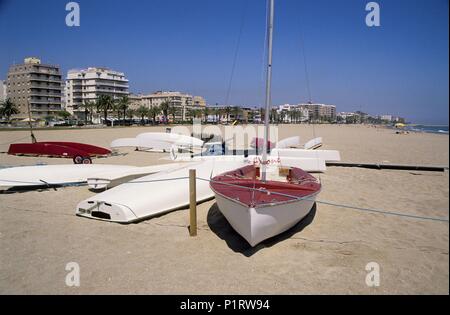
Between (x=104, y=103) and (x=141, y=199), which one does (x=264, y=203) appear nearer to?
(x=141, y=199)

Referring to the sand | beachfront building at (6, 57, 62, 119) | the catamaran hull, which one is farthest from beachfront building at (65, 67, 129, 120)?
the catamaran hull

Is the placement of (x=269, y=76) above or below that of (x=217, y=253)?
above

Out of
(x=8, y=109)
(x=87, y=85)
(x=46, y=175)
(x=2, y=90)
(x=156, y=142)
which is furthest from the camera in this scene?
(x=87, y=85)

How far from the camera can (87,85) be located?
99.4 meters

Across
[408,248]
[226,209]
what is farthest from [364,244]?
[226,209]

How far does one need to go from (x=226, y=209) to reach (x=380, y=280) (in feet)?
7.58

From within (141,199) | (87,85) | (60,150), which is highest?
(87,85)

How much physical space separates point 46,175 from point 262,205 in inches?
279

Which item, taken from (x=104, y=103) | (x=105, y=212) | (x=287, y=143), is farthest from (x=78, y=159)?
(x=104, y=103)

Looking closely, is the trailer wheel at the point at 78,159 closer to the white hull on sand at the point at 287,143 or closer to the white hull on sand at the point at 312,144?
the white hull on sand at the point at 287,143


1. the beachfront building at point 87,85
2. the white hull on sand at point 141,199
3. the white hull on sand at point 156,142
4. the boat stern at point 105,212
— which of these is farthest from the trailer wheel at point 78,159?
the beachfront building at point 87,85

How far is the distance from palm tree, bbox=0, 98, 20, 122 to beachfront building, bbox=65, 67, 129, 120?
33.1 metres

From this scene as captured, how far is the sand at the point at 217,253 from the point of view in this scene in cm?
362
